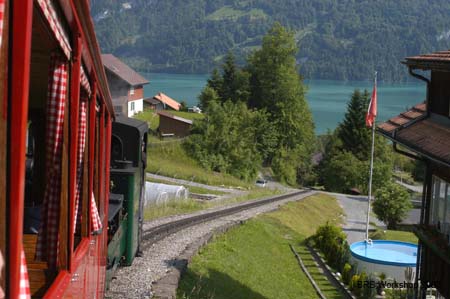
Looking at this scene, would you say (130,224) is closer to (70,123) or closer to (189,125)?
(70,123)

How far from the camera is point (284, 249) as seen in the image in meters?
20.7

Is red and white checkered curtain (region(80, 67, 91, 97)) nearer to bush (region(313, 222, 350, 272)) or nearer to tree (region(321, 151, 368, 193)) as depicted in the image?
bush (region(313, 222, 350, 272))

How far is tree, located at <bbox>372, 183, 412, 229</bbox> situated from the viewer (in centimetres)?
3422

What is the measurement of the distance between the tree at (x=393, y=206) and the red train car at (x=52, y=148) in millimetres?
28982

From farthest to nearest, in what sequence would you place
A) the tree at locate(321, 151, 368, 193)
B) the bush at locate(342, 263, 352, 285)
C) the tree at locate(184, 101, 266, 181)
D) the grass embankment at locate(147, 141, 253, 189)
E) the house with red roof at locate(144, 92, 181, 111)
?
the house with red roof at locate(144, 92, 181, 111)
the tree at locate(321, 151, 368, 193)
the tree at locate(184, 101, 266, 181)
the grass embankment at locate(147, 141, 253, 189)
the bush at locate(342, 263, 352, 285)

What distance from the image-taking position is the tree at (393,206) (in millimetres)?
34219

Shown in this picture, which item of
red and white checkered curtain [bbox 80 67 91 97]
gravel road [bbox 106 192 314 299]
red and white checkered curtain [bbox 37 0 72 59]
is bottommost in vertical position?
gravel road [bbox 106 192 314 299]

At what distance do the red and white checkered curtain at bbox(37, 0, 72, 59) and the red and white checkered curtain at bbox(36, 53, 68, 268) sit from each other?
0.09 meters

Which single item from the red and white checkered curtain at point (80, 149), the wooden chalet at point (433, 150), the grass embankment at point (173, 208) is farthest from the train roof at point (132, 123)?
the grass embankment at point (173, 208)

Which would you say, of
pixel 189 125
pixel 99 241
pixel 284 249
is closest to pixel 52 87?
pixel 99 241

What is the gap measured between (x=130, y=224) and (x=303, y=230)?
1754 cm

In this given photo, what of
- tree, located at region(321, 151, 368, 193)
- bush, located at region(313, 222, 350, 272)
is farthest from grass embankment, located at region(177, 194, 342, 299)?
tree, located at region(321, 151, 368, 193)

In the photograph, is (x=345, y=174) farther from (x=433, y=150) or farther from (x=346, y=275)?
(x=433, y=150)

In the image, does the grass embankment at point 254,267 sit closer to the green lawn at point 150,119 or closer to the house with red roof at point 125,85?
the green lawn at point 150,119
